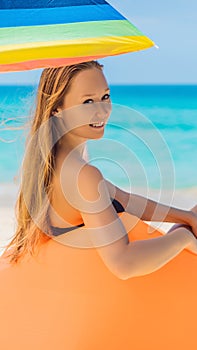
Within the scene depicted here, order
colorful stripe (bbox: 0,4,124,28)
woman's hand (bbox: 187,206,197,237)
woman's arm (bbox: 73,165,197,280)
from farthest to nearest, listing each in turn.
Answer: woman's hand (bbox: 187,206,197,237) < colorful stripe (bbox: 0,4,124,28) < woman's arm (bbox: 73,165,197,280)

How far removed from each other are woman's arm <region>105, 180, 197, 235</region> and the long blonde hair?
0.72 feet

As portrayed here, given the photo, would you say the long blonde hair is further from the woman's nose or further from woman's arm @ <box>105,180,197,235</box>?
woman's arm @ <box>105,180,197,235</box>

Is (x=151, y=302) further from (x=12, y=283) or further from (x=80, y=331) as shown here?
(x=12, y=283)

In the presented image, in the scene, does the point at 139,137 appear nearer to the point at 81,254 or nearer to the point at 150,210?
the point at 150,210

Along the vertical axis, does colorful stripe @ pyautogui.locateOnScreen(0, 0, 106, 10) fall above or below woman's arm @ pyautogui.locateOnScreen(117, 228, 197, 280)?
above

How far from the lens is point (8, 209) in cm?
625

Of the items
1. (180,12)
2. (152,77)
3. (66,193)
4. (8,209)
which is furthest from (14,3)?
(152,77)

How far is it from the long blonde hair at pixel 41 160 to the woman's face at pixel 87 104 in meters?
0.02

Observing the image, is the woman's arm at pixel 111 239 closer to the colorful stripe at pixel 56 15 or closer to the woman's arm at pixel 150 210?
the woman's arm at pixel 150 210

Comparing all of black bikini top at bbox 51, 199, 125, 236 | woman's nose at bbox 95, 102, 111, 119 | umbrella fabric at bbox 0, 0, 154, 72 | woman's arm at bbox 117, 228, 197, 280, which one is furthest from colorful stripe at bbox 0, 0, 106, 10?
woman's arm at bbox 117, 228, 197, 280

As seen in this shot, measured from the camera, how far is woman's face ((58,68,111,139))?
2.21m

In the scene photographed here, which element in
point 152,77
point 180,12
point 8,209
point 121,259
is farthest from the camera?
point 152,77

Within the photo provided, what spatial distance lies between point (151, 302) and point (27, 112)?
26.7 inches

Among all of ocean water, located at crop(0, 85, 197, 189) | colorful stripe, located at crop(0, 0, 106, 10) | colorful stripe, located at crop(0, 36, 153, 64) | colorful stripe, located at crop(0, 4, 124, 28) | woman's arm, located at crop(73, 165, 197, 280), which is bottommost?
ocean water, located at crop(0, 85, 197, 189)
